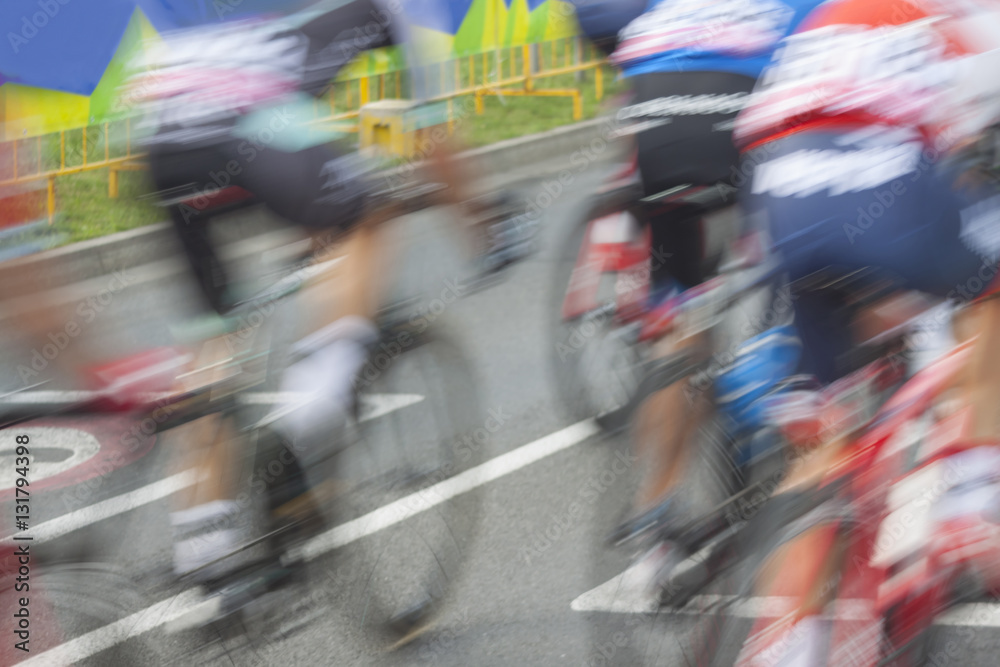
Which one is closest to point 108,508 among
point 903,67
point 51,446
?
point 51,446

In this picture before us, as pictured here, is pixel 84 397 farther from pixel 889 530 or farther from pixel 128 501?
pixel 889 530

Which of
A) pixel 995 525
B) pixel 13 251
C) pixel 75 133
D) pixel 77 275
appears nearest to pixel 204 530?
pixel 13 251

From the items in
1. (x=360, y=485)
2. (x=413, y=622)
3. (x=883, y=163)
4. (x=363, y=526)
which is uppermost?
(x=883, y=163)

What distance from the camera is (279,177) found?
294 centimetres

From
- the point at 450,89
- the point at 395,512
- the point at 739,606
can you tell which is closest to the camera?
the point at 739,606

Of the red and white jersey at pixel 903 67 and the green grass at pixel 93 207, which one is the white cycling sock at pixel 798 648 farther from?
the green grass at pixel 93 207

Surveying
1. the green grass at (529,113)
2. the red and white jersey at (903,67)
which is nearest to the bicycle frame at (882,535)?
the red and white jersey at (903,67)

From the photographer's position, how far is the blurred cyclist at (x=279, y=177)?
287 centimetres

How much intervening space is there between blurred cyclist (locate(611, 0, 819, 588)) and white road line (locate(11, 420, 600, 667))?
0.78 metres

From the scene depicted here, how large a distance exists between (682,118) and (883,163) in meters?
0.97

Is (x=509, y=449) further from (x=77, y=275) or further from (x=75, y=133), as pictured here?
(x=75, y=133)

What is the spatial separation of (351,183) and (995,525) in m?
1.81

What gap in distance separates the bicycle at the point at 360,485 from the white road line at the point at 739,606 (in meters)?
0.55

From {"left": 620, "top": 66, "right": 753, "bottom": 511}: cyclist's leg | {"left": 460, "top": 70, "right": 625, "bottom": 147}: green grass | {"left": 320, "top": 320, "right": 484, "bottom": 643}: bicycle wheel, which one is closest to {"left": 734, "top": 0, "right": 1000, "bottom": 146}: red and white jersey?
{"left": 620, "top": 66, "right": 753, "bottom": 511}: cyclist's leg
